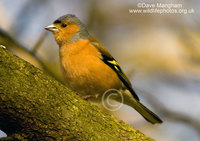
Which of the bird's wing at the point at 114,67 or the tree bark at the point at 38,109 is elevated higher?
the bird's wing at the point at 114,67

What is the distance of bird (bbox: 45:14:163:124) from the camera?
4912 mm

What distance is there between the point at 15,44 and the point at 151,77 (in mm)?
3675

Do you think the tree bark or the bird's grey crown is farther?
the bird's grey crown

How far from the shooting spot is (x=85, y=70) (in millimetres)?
4898

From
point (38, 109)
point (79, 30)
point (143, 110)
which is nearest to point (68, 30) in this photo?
point (79, 30)

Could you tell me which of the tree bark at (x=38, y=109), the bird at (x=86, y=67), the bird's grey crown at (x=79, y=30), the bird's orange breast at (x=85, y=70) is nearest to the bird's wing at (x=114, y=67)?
the bird at (x=86, y=67)

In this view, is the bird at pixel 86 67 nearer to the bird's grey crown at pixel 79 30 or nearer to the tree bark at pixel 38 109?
the bird's grey crown at pixel 79 30

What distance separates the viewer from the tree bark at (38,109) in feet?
9.68

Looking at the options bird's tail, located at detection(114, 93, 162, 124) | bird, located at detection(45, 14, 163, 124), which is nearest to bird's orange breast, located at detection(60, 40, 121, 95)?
bird, located at detection(45, 14, 163, 124)

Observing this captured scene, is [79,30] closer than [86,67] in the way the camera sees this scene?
No

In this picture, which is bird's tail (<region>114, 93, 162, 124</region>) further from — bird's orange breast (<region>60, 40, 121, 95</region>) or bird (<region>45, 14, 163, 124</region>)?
bird's orange breast (<region>60, 40, 121, 95</region>)

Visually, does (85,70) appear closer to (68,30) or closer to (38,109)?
(68,30)

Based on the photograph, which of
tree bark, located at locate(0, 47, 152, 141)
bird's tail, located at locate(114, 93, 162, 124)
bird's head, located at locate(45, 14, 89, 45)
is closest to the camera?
tree bark, located at locate(0, 47, 152, 141)

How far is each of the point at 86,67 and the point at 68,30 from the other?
39.3 inches
